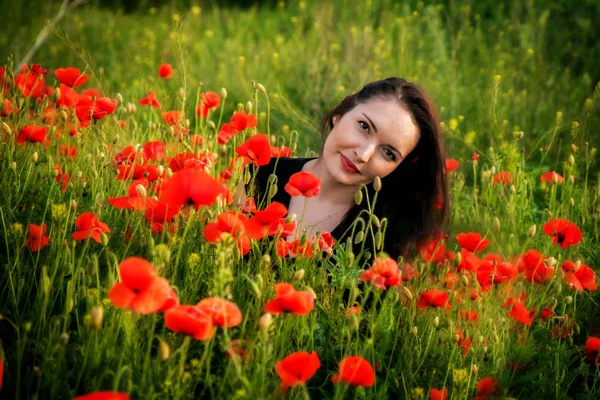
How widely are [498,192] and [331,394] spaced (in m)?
1.87

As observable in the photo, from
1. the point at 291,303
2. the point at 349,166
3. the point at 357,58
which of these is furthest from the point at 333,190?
the point at 357,58

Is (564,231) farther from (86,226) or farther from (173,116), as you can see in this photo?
(86,226)

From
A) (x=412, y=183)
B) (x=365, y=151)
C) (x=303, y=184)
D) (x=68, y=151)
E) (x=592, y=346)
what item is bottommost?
(x=592, y=346)

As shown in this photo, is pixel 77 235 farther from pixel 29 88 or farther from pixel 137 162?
pixel 29 88

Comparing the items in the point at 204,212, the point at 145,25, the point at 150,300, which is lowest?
→ the point at 145,25

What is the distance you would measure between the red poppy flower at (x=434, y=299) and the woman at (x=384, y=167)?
676mm

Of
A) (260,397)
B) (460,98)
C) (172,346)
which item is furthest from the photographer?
(460,98)

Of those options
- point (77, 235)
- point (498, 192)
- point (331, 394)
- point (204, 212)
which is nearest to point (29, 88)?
point (204, 212)

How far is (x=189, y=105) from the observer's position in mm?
4766

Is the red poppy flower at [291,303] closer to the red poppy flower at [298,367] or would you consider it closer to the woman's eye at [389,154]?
the red poppy flower at [298,367]

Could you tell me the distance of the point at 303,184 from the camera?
6.82 ft

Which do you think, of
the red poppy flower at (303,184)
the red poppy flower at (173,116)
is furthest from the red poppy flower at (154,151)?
the red poppy flower at (303,184)

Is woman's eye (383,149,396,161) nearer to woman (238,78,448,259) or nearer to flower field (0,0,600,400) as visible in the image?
woman (238,78,448,259)

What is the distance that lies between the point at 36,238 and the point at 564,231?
1.70 m
